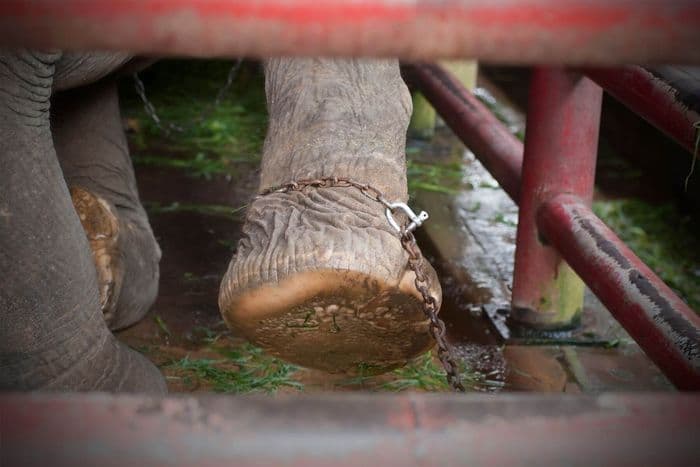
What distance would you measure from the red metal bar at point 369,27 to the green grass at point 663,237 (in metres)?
1.77

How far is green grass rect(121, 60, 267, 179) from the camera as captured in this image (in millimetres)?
3166

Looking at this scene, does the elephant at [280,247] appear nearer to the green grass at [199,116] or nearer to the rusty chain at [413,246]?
the rusty chain at [413,246]

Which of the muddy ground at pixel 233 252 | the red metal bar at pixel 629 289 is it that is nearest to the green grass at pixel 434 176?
the muddy ground at pixel 233 252

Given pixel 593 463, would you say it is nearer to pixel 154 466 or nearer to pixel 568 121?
pixel 154 466

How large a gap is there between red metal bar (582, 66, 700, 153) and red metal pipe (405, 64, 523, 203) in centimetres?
52

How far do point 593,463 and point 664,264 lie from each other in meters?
1.96

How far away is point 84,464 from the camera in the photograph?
600 millimetres

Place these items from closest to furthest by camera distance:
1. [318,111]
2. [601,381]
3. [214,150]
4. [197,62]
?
[318,111] → [601,381] → [214,150] → [197,62]

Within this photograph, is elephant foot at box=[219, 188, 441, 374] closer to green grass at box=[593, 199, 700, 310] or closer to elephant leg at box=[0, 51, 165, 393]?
elephant leg at box=[0, 51, 165, 393]

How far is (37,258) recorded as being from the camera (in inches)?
51.1

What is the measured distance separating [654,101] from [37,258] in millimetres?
881

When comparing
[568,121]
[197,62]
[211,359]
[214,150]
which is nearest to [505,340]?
[568,121]

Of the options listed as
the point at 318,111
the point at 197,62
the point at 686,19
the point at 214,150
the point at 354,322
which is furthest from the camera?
the point at 197,62

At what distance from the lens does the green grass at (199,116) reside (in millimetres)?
3166
